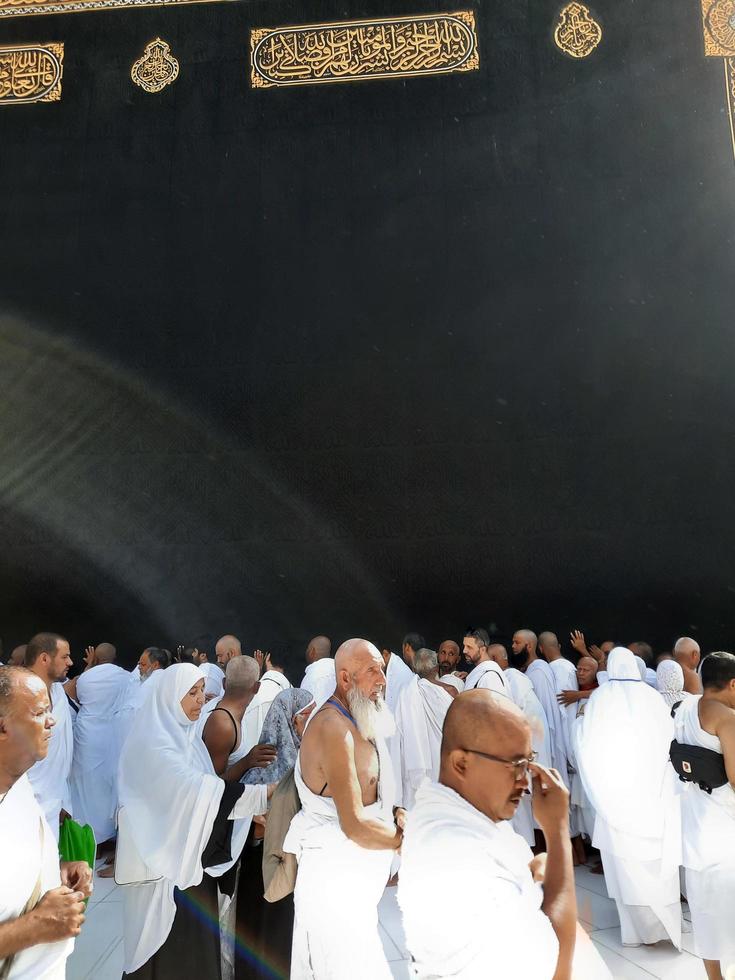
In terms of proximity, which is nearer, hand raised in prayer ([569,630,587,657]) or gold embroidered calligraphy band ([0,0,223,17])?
hand raised in prayer ([569,630,587,657])

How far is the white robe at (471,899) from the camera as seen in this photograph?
1164 mm

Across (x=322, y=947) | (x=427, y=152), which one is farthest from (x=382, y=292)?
(x=322, y=947)

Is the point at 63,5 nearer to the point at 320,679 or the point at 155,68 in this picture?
the point at 155,68

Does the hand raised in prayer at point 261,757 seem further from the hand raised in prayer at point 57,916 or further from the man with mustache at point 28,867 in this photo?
the hand raised in prayer at point 57,916

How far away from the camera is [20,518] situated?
7535 millimetres

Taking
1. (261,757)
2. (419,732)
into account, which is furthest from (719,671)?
(419,732)

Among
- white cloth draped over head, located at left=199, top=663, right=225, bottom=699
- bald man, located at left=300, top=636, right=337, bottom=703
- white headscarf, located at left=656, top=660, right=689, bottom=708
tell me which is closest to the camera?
white headscarf, located at left=656, top=660, right=689, bottom=708

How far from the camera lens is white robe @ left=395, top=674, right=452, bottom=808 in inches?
162

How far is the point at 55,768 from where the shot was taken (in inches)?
138

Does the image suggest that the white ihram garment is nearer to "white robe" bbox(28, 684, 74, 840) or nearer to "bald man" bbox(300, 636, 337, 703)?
"bald man" bbox(300, 636, 337, 703)

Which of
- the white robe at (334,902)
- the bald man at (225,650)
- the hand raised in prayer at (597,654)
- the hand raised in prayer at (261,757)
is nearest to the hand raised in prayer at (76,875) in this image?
the white robe at (334,902)

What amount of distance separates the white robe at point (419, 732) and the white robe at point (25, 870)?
9.59 ft

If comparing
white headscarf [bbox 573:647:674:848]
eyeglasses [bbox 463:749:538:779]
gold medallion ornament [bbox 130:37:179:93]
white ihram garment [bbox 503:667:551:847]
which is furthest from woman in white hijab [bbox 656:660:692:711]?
gold medallion ornament [bbox 130:37:179:93]

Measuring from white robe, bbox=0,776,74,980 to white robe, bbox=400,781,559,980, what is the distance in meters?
0.62
